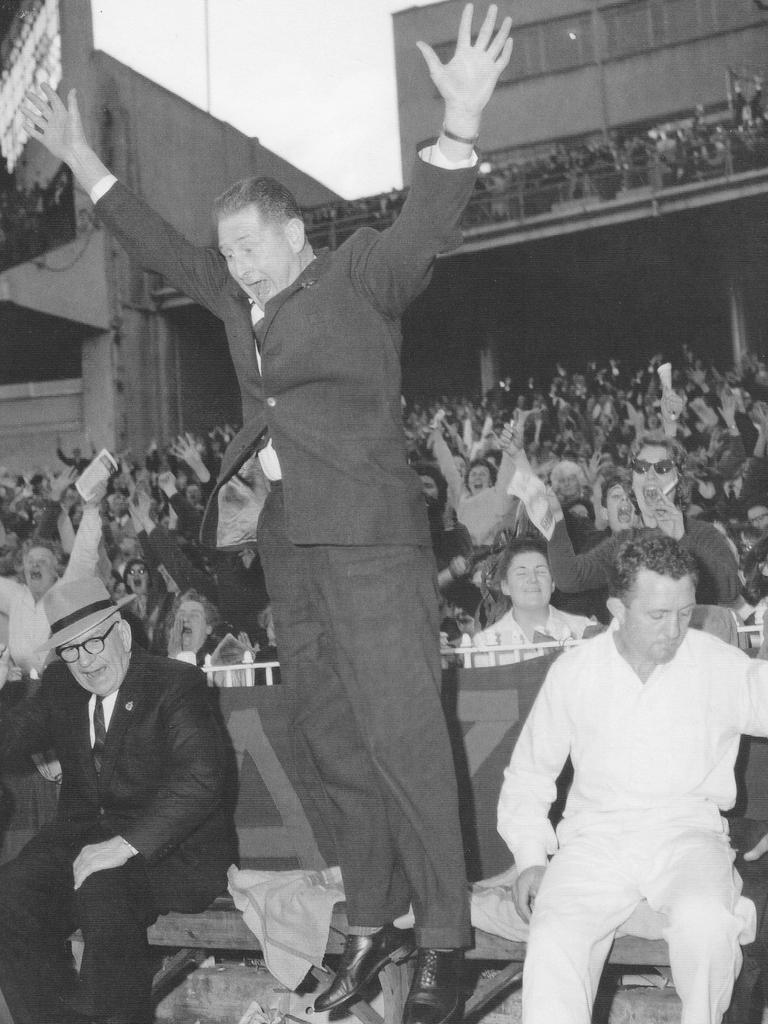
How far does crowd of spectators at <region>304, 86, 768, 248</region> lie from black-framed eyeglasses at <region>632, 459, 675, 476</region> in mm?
12261

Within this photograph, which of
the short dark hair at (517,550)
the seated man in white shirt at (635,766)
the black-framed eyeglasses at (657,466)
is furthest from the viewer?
the short dark hair at (517,550)

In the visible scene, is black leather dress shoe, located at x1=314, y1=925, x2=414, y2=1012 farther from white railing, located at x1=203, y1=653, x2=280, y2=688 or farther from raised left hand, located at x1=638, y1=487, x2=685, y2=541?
raised left hand, located at x1=638, y1=487, x2=685, y2=541

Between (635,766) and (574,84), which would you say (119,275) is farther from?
(635,766)

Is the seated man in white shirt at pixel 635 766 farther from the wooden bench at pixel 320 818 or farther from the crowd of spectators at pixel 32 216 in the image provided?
the crowd of spectators at pixel 32 216

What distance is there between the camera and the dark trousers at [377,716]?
2641 mm

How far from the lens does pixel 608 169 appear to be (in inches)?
683

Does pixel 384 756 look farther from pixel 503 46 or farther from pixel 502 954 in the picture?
pixel 503 46

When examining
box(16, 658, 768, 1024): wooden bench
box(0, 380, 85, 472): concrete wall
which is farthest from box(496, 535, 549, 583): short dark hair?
Result: box(0, 380, 85, 472): concrete wall

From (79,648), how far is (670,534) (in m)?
2.12

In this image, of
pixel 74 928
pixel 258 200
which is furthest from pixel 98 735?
pixel 258 200

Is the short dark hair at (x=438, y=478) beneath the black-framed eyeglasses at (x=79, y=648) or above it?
above

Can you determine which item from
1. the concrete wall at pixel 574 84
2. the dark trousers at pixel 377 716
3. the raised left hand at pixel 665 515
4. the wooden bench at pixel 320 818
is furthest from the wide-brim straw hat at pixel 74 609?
the concrete wall at pixel 574 84

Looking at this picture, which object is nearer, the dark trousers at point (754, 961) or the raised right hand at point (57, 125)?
the dark trousers at point (754, 961)

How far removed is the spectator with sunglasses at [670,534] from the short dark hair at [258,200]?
229 centimetres
